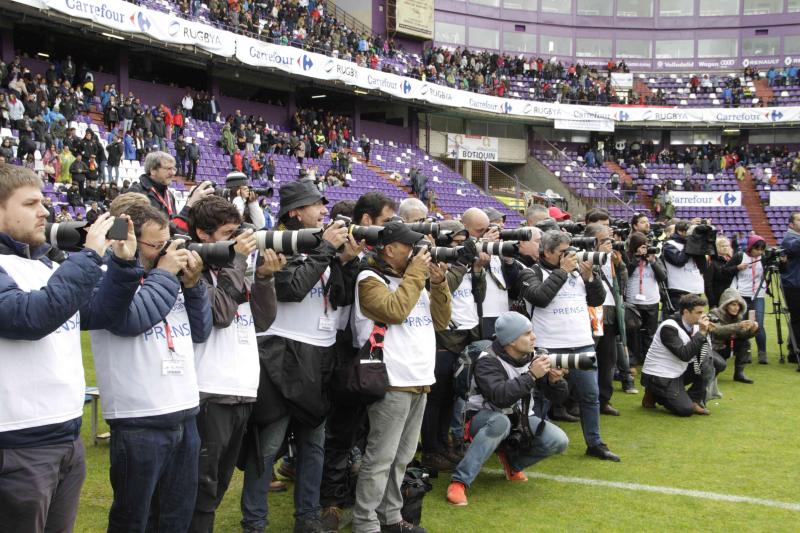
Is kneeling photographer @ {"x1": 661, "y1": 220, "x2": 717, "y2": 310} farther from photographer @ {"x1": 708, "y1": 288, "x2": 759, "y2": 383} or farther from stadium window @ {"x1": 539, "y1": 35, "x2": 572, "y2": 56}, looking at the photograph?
stadium window @ {"x1": 539, "y1": 35, "x2": 572, "y2": 56}

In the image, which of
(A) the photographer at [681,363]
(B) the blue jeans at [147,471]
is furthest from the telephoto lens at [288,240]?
(A) the photographer at [681,363]

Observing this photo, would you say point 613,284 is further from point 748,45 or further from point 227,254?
point 748,45

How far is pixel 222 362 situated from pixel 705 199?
3236cm

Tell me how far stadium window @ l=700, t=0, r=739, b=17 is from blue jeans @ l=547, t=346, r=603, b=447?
4148 cm

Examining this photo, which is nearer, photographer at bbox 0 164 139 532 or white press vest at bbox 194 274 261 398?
photographer at bbox 0 164 139 532

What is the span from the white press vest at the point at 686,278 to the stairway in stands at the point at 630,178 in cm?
2469

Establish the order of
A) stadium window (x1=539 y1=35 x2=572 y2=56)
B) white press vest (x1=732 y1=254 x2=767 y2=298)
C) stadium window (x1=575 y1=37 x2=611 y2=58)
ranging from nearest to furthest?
white press vest (x1=732 y1=254 x2=767 y2=298), stadium window (x1=539 y1=35 x2=572 y2=56), stadium window (x1=575 y1=37 x2=611 y2=58)

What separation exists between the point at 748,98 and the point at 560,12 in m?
10.9

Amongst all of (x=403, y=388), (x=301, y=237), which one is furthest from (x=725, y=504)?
(x=301, y=237)

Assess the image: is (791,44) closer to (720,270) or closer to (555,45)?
(555,45)

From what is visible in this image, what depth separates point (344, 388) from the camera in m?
3.86

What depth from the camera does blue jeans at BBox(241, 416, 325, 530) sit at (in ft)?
12.1

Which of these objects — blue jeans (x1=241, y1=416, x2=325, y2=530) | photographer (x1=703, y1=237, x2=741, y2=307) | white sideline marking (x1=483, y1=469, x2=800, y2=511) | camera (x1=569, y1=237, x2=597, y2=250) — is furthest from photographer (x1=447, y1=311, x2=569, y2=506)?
photographer (x1=703, y1=237, x2=741, y2=307)

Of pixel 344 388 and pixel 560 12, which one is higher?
pixel 560 12
